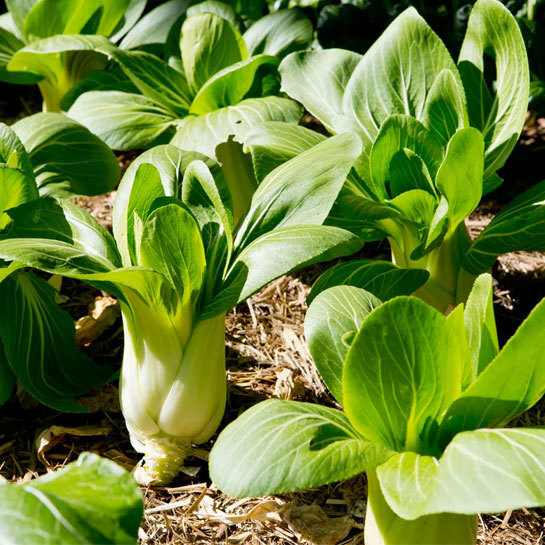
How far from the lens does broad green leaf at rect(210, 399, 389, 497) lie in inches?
38.7

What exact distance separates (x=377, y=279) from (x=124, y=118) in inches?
33.0

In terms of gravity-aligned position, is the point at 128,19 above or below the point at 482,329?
above

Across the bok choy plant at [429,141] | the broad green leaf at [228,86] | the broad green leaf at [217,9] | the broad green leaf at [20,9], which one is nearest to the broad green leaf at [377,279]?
the bok choy plant at [429,141]

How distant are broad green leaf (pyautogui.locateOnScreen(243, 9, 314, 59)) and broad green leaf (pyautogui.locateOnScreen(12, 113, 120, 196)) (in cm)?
62

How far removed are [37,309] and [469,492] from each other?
1.02m

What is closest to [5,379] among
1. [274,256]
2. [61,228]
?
[61,228]

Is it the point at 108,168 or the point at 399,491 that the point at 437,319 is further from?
the point at 108,168

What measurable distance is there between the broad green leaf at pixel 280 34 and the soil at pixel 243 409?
0.62 meters

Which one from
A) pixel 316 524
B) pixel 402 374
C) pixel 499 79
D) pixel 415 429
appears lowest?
pixel 316 524

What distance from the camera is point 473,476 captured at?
3.00 feet

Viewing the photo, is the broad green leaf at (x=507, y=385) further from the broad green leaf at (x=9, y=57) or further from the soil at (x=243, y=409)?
the broad green leaf at (x=9, y=57)

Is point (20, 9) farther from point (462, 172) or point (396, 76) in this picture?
point (462, 172)

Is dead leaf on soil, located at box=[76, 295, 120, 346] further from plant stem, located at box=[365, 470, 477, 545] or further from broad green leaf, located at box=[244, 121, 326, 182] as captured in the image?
plant stem, located at box=[365, 470, 477, 545]

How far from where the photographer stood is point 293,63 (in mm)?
1854
